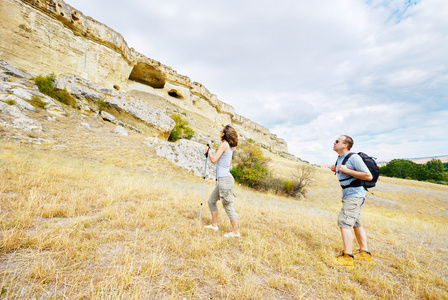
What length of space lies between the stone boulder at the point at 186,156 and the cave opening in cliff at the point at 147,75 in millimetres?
26258

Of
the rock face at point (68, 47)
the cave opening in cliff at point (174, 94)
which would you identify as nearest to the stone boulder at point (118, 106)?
the rock face at point (68, 47)

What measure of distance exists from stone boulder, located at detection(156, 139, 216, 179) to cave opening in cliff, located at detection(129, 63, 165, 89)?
26.3m

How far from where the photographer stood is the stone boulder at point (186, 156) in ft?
40.0

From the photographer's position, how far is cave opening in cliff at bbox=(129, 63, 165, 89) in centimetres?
3231

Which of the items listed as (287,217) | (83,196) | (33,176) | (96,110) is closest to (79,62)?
(96,110)

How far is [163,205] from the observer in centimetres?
455

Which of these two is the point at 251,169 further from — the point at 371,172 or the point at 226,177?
the point at 371,172

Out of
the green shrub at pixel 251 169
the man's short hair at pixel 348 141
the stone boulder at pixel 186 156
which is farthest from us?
the green shrub at pixel 251 169

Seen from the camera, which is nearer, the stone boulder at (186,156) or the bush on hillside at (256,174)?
the stone boulder at (186,156)

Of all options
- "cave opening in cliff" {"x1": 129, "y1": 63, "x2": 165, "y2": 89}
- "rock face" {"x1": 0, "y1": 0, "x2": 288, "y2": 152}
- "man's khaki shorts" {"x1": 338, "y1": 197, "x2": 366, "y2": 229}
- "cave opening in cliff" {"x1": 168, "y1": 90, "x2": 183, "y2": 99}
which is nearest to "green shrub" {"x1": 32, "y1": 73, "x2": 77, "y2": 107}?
"rock face" {"x1": 0, "y1": 0, "x2": 288, "y2": 152}

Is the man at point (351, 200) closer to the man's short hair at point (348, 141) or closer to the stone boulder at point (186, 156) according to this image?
the man's short hair at point (348, 141)

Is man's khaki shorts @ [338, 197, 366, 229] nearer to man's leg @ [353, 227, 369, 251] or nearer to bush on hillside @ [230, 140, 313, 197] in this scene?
man's leg @ [353, 227, 369, 251]

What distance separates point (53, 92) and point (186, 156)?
41.0 feet

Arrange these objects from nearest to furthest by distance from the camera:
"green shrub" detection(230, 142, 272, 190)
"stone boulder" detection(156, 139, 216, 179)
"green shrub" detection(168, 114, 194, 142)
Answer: "stone boulder" detection(156, 139, 216, 179), "green shrub" detection(230, 142, 272, 190), "green shrub" detection(168, 114, 194, 142)
